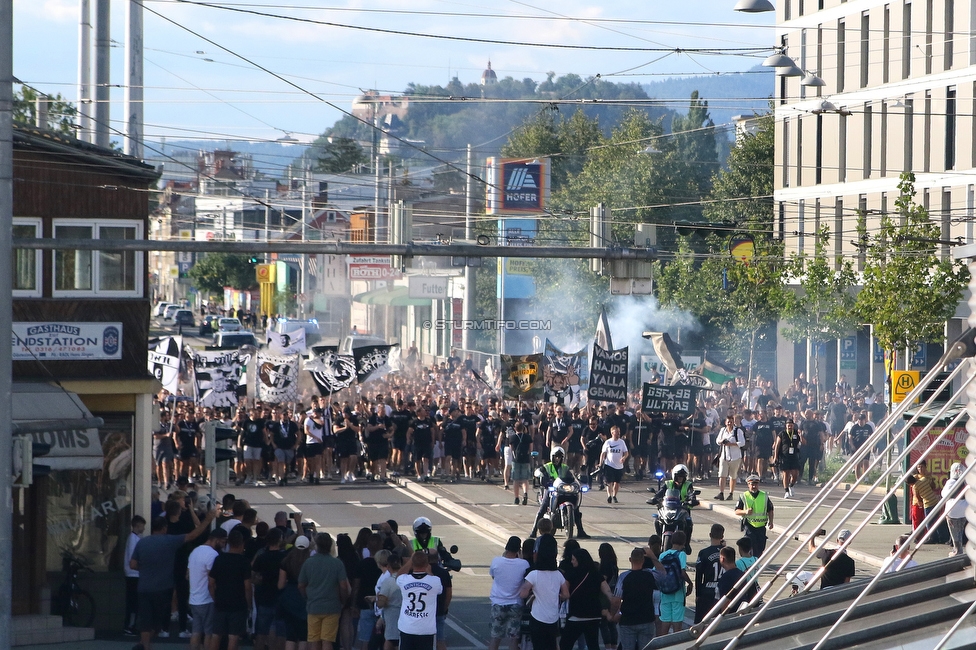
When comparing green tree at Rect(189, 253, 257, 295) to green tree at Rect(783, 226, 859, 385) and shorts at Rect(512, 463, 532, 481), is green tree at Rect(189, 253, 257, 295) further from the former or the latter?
shorts at Rect(512, 463, 532, 481)

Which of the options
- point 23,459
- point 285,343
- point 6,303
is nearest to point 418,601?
point 23,459

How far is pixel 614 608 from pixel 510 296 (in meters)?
48.6

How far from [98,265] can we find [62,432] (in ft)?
9.34

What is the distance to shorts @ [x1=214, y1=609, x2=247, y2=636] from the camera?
40.8 ft

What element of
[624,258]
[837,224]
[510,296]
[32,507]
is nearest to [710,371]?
[837,224]

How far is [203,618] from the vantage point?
12.7 m

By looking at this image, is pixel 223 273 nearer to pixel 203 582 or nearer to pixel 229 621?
pixel 203 582

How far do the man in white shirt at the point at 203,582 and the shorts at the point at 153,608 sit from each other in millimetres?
698

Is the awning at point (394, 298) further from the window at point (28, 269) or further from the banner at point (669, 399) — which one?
the window at point (28, 269)

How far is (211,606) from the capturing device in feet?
41.4

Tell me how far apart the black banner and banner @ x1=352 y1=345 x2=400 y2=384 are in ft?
15.8

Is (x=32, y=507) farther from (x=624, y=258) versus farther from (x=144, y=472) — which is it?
(x=624, y=258)

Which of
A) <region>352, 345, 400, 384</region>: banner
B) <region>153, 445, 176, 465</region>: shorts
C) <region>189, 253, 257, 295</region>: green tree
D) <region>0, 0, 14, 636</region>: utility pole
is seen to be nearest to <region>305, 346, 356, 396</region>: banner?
<region>352, 345, 400, 384</region>: banner

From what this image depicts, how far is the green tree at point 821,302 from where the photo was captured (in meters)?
33.6
